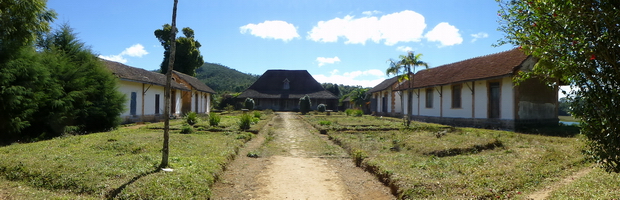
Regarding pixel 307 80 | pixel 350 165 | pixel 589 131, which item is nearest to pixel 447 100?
pixel 350 165

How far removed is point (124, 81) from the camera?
18.2 metres

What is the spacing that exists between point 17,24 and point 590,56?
1367 centimetres

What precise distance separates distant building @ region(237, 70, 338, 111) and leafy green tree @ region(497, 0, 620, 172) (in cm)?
3966

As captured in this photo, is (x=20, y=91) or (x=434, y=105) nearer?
(x=20, y=91)

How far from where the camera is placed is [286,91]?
46969 mm

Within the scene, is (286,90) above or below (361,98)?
above

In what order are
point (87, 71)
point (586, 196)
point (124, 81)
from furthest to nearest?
point (124, 81) < point (87, 71) < point (586, 196)

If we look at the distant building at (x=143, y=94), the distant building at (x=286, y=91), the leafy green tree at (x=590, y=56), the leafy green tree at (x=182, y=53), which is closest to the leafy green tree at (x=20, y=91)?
the distant building at (x=143, y=94)

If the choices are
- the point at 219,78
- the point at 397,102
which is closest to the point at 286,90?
the point at 397,102

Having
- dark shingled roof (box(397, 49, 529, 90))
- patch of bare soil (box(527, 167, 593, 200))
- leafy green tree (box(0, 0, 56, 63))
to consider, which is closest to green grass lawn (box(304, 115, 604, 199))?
patch of bare soil (box(527, 167, 593, 200))

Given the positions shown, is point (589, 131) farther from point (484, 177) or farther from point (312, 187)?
point (312, 187)

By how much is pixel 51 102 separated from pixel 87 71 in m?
2.65

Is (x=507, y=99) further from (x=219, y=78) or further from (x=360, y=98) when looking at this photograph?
(x=219, y=78)

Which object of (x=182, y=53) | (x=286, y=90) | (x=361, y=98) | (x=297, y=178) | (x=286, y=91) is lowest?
(x=297, y=178)
